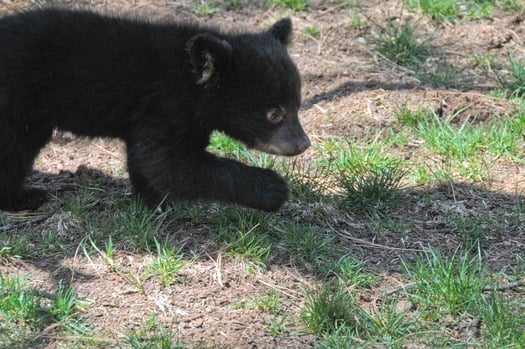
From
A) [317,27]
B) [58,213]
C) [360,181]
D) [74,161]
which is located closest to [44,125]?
[58,213]

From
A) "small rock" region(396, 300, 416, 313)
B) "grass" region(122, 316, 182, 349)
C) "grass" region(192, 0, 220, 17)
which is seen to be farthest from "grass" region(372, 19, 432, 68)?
"grass" region(122, 316, 182, 349)

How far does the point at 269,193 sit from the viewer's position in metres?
6.22

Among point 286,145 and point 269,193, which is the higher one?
point 286,145

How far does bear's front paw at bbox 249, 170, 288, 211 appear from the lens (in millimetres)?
6207

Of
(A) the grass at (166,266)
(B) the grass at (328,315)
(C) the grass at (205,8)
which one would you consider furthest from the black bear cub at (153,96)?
(C) the grass at (205,8)

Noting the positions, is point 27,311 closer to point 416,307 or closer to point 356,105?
point 416,307

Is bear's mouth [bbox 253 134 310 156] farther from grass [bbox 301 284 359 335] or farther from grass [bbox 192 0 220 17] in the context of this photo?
grass [bbox 192 0 220 17]

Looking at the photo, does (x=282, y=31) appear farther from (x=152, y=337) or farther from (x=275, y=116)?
(x=152, y=337)

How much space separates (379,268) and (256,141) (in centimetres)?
136

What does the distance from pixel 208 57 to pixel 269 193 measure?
1.05 m

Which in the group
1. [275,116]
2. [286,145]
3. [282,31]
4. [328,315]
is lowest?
[328,315]

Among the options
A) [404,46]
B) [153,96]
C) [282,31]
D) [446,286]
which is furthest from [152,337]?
[404,46]

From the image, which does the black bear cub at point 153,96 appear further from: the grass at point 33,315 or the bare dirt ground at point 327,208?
the grass at point 33,315

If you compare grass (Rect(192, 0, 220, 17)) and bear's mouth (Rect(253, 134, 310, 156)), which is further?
grass (Rect(192, 0, 220, 17))
